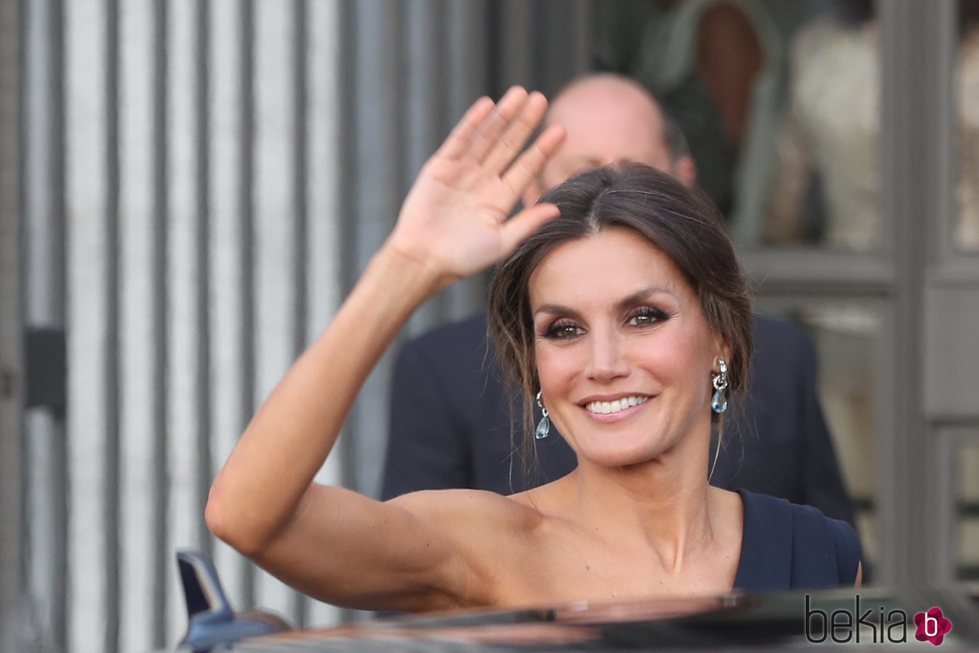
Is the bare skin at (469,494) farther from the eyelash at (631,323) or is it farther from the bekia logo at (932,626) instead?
the bekia logo at (932,626)

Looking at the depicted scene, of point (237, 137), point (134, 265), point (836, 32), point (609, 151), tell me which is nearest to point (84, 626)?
point (134, 265)

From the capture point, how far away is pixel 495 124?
101 inches

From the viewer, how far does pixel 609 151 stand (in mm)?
3721

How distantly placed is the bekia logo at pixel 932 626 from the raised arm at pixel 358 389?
0.78 metres

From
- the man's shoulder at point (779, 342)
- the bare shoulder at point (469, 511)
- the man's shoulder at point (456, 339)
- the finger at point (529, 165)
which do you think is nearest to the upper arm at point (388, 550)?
the bare shoulder at point (469, 511)

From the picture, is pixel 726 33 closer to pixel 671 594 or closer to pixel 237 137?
pixel 237 137

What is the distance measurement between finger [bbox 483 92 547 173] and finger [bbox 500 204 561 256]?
0.07 m

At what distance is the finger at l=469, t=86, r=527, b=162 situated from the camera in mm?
2555

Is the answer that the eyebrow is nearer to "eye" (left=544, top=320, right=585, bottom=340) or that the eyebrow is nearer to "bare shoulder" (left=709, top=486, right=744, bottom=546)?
"eye" (left=544, top=320, right=585, bottom=340)

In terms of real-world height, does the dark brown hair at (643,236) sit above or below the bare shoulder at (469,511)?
above

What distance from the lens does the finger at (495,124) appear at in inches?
101

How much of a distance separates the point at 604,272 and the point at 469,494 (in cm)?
38

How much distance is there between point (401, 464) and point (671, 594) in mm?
868

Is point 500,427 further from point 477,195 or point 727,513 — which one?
point 477,195
